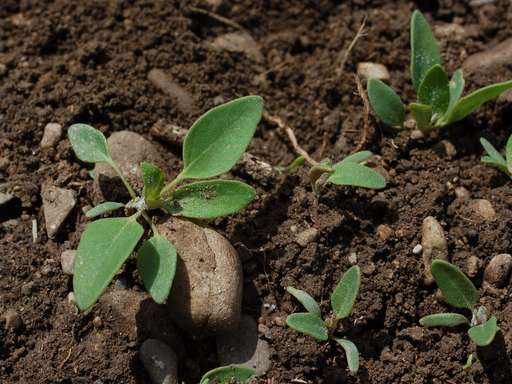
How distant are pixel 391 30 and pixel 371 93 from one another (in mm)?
527

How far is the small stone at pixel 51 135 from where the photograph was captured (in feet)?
7.76

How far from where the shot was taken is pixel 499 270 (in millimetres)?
2129

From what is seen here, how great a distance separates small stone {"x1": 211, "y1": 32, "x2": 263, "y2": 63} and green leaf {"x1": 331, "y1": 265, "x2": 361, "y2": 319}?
1083mm

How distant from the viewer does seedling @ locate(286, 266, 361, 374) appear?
197 cm

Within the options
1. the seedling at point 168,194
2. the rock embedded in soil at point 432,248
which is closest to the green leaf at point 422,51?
the rock embedded in soil at point 432,248

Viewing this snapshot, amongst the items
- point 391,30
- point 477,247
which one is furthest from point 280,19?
point 477,247

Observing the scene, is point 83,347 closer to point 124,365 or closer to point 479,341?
point 124,365

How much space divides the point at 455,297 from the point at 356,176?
0.49 m

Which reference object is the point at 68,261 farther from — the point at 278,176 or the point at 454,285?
the point at 454,285

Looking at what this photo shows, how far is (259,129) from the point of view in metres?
2.53

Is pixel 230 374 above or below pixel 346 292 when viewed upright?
below

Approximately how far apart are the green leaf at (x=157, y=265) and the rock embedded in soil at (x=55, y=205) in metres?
0.39

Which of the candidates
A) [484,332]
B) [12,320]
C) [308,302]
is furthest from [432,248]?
[12,320]

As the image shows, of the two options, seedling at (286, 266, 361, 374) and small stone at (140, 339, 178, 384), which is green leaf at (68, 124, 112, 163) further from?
seedling at (286, 266, 361, 374)
